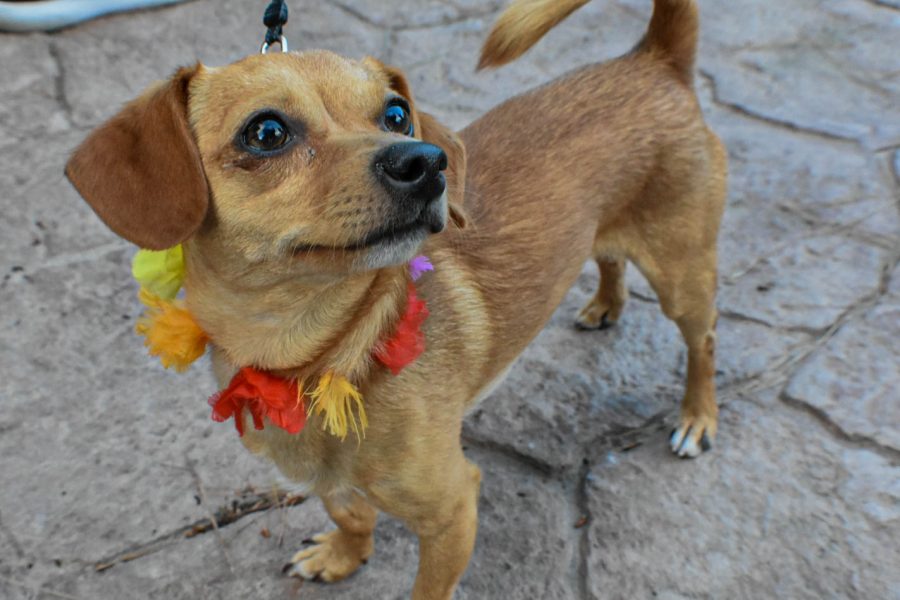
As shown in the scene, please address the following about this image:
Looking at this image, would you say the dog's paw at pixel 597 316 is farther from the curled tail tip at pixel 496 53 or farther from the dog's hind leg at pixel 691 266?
the curled tail tip at pixel 496 53

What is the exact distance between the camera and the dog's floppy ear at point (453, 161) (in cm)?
232

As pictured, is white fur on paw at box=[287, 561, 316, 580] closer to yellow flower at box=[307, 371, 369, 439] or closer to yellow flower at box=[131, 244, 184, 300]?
yellow flower at box=[307, 371, 369, 439]

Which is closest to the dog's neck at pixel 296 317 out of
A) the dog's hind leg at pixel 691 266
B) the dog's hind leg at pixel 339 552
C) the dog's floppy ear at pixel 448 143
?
the dog's floppy ear at pixel 448 143

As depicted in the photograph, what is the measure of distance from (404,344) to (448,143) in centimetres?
56

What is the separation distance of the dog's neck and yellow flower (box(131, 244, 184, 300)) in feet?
0.22

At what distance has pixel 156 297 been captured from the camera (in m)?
→ 2.37

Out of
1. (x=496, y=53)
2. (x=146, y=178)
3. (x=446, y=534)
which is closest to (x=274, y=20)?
(x=496, y=53)

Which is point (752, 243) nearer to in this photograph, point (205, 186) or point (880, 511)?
point (880, 511)

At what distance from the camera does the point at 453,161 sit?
7.77 ft

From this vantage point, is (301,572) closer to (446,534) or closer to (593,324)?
(446,534)

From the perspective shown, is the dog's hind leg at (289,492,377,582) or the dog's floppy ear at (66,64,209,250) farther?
the dog's hind leg at (289,492,377,582)

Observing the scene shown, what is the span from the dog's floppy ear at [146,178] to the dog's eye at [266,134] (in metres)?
0.13

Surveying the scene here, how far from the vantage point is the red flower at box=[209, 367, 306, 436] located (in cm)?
213

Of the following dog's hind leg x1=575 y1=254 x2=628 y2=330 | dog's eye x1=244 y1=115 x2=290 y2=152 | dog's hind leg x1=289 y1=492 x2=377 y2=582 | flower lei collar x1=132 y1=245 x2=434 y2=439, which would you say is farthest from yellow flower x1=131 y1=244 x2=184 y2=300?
dog's hind leg x1=575 y1=254 x2=628 y2=330
